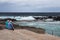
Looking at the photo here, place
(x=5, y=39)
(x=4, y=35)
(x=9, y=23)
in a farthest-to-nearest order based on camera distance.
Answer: (x=9, y=23) < (x=4, y=35) < (x=5, y=39)

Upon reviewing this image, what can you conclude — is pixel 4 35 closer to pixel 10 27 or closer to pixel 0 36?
pixel 0 36

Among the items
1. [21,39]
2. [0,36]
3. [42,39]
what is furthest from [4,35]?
[42,39]

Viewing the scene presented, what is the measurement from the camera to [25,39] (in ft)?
76.8

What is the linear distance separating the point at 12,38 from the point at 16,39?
1.51 ft

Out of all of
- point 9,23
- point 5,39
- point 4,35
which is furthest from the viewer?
point 9,23

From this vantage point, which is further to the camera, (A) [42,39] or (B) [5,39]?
(A) [42,39]

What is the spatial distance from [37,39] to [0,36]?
11.4 feet

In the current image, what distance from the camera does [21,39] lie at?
75.8 ft

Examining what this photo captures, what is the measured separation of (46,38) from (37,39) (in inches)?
49.0

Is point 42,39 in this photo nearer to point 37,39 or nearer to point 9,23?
point 37,39

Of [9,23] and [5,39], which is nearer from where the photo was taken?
[5,39]

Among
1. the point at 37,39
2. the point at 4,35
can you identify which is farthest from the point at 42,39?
the point at 4,35

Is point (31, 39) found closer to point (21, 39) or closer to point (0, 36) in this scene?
point (21, 39)

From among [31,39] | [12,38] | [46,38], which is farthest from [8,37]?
[46,38]
